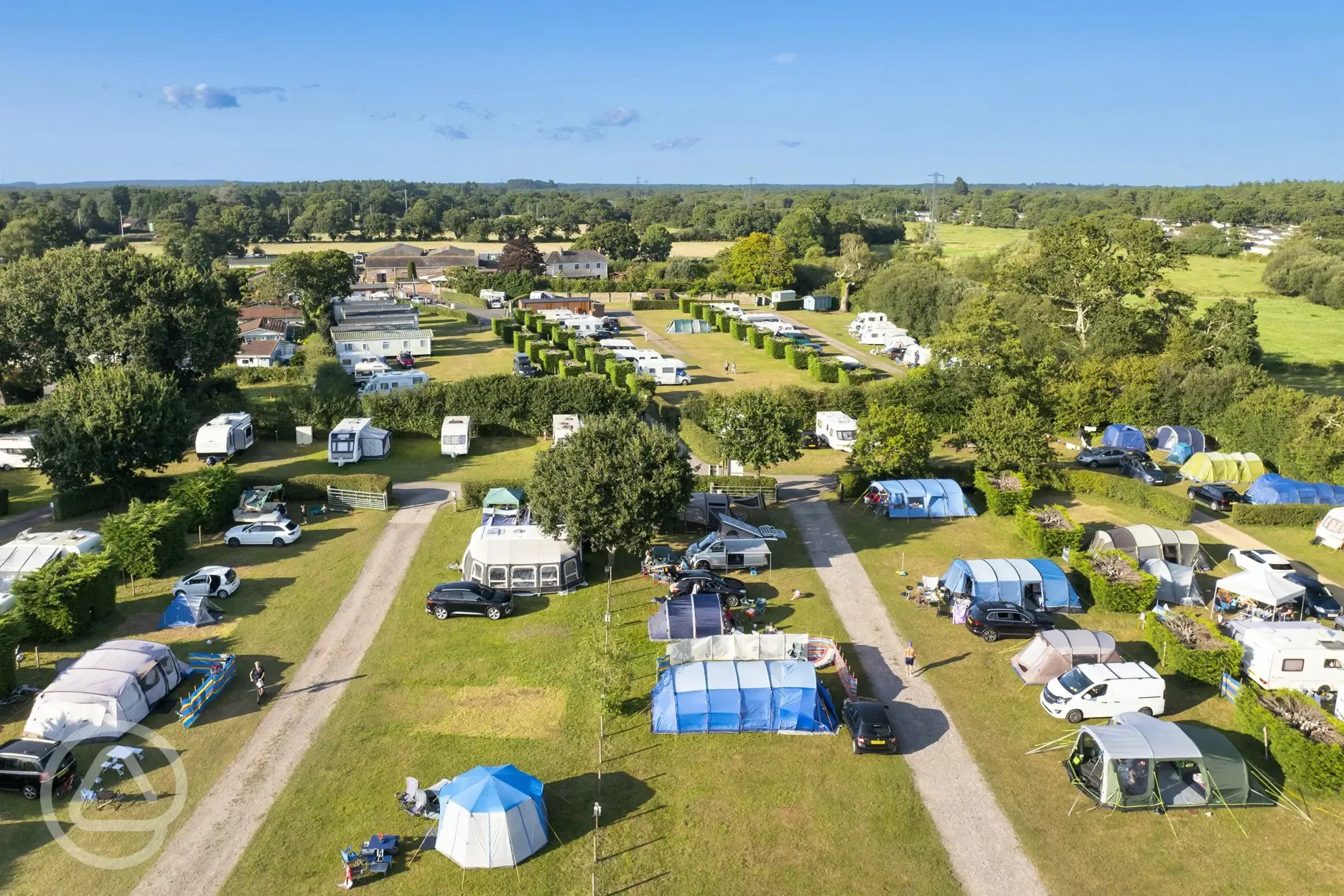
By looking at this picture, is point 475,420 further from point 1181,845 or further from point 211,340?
point 1181,845

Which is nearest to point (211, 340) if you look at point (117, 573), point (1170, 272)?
point (117, 573)

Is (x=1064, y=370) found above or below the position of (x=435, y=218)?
below

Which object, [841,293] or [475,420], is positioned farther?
[841,293]

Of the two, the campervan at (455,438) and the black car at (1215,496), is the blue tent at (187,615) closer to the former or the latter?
the campervan at (455,438)

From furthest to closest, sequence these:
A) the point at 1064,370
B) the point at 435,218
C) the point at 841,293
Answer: the point at 435,218
the point at 841,293
the point at 1064,370

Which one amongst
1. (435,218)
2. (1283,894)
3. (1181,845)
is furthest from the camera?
(435,218)

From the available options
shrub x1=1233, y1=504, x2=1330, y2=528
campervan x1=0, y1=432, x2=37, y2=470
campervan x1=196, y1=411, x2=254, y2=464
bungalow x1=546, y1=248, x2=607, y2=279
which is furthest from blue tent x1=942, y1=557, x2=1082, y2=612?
bungalow x1=546, y1=248, x2=607, y2=279

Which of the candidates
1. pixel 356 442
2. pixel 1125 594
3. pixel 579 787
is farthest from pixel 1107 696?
pixel 356 442
